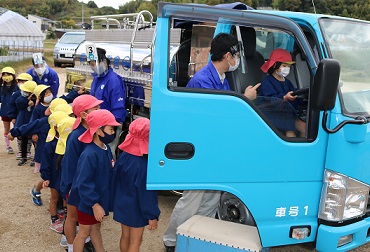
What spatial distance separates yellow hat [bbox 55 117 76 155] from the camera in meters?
4.36

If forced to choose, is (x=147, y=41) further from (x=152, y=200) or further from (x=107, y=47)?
(x=152, y=200)

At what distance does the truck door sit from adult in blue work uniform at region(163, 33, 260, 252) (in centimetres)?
34

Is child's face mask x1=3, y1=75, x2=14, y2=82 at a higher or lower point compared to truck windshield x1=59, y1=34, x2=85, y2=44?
lower

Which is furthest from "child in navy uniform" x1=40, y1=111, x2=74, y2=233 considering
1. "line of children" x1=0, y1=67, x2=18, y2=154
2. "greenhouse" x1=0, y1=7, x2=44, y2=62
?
"greenhouse" x1=0, y1=7, x2=44, y2=62

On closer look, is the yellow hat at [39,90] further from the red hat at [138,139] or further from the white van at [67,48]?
the white van at [67,48]

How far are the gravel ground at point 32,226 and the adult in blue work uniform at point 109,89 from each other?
49.1 inches

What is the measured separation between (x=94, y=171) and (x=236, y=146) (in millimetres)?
1176

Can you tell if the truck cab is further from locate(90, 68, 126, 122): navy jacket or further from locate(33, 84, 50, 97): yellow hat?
locate(33, 84, 50, 97): yellow hat

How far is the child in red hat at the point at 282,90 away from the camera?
319 centimetres

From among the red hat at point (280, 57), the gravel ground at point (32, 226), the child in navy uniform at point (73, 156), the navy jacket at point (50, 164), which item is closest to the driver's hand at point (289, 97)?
the red hat at point (280, 57)

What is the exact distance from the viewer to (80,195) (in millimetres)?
3303

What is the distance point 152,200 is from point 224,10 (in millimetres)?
1491

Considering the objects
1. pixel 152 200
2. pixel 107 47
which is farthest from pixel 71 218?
pixel 107 47

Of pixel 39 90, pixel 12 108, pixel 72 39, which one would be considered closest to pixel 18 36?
pixel 72 39
